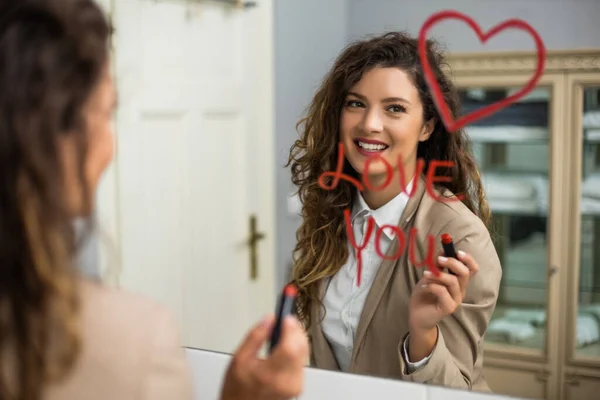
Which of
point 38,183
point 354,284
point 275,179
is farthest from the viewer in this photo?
point 275,179

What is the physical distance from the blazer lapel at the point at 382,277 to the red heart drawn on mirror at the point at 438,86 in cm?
9

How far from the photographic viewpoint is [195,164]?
3.66 feet

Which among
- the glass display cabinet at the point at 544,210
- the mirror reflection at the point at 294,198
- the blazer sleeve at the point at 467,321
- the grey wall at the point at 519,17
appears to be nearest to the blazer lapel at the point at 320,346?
the mirror reflection at the point at 294,198

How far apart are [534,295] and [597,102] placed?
27 centimetres

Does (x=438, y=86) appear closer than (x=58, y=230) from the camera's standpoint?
No

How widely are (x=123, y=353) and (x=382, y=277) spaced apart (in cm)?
45

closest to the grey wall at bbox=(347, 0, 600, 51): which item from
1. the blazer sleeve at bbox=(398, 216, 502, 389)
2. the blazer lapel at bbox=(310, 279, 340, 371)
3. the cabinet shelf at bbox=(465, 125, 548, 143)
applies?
the cabinet shelf at bbox=(465, 125, 548, 143)

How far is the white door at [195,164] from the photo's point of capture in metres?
1.08

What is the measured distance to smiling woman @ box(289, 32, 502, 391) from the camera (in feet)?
2.82

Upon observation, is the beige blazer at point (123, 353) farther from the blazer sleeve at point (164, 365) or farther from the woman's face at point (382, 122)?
the woman's face at point (382, 122)

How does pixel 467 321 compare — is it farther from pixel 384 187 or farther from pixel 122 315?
pixel 122 315

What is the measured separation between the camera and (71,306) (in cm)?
52

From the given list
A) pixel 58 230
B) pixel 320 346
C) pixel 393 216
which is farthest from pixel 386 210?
pixel 58 230

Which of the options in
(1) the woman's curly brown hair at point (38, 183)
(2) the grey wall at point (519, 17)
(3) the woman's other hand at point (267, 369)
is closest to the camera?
(1) the woman's curly brown hair at point (38, 183)
